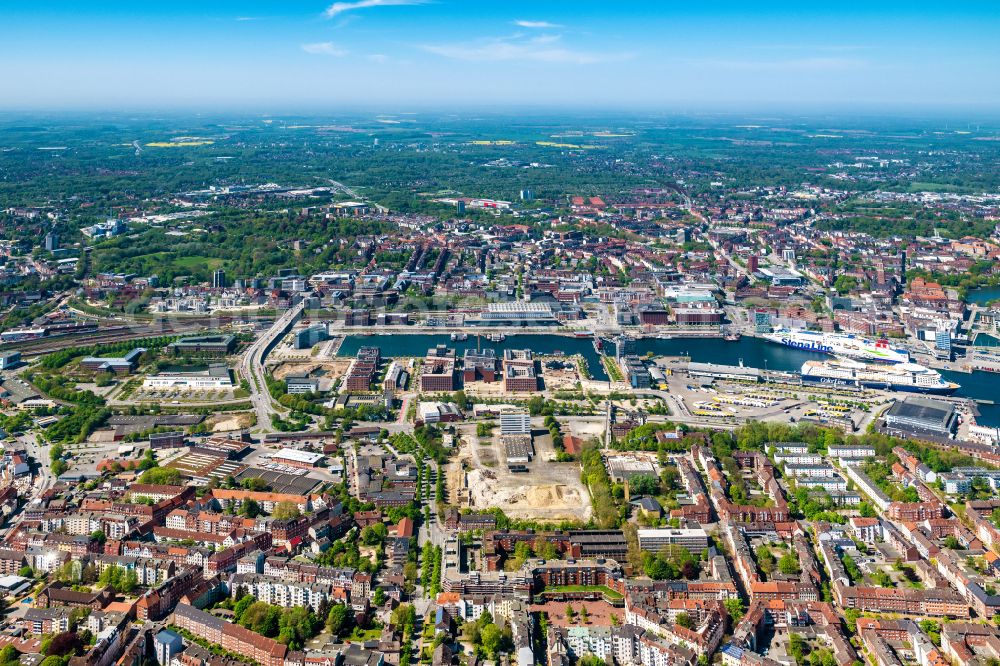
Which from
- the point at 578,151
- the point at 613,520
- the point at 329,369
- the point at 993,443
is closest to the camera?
the point at 613,520

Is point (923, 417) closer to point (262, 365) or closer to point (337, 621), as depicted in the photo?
point (337, 621)

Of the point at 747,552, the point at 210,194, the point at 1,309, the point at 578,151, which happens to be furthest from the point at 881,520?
the point at 578,151

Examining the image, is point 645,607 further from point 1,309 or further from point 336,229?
point 336,229

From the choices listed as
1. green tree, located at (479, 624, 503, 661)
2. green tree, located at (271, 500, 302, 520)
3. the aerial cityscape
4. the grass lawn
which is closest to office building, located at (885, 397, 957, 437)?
the aerial cityscape

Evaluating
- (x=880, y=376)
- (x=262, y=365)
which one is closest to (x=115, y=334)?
(x=262, y=365)

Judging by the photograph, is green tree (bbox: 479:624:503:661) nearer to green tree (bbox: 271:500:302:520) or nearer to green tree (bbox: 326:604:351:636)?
green tree (bbox: 326:604:351:636)

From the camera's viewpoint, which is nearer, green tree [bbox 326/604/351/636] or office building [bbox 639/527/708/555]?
green tree [bbox 326/604/351/636]
